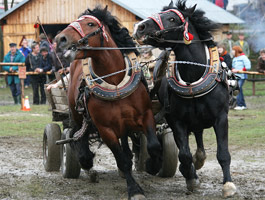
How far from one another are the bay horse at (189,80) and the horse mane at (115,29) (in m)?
0.62

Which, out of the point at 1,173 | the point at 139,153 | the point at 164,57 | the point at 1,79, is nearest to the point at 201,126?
the point at 164,57

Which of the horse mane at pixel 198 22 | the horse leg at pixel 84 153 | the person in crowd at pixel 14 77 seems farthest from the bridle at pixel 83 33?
the person in crowd at pixel 14 77

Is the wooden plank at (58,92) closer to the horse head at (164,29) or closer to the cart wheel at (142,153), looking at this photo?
the cart wheel at (142,153)

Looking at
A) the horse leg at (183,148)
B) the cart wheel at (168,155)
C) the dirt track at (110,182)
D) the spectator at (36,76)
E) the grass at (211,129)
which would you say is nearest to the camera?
the horse leg at (183,148)

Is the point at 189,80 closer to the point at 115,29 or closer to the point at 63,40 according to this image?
the point at 115,29

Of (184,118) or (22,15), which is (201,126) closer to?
(184,118)

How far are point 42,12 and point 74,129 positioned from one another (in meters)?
19.7

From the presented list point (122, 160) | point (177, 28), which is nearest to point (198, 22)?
point (177, 28)

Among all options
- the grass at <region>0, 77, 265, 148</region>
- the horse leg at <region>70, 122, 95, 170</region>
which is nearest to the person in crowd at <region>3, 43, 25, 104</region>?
the grass at <region>0, 77, 265, 148</region>

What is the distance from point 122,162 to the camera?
22.3 ft

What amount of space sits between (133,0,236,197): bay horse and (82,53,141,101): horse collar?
1.28 feet

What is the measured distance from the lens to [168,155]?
7.73 m

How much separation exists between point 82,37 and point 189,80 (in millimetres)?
1237

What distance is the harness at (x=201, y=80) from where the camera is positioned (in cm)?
650
